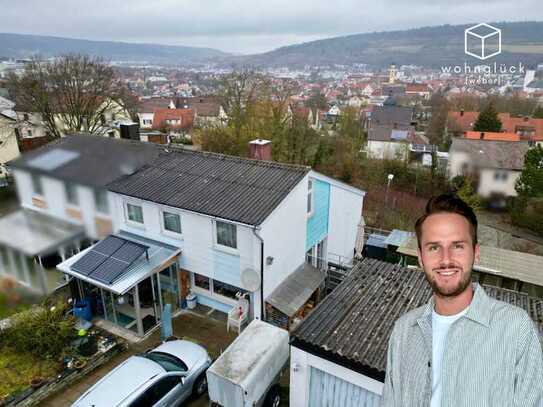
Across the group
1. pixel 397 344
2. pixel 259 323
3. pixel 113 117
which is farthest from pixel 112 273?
pixel 397 344

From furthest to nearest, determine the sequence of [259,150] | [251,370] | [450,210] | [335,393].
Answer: [259,150]
[251,370]
[335,393]
[450,210]

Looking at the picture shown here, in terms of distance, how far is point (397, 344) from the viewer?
1681mm

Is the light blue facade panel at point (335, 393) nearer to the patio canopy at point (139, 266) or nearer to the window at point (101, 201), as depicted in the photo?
the patio canopy at point (139, 266)

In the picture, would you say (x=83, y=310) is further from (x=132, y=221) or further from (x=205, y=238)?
(x=205, y=238)

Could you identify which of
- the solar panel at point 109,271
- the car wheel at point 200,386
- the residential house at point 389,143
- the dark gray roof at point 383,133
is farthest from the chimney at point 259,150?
the dark gray roof at point 383,133

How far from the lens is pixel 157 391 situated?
613 cm

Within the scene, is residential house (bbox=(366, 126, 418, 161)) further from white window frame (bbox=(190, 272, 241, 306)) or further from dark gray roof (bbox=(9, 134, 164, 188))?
dark gray roof (bbox=(9, 134, 164, 188))

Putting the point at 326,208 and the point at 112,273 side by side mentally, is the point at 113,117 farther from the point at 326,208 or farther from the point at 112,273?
the point at 326,208

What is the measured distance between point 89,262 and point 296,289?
16.2ft

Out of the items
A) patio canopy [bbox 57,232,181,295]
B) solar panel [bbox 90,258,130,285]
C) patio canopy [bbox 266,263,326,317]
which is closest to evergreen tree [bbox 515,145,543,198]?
patio canopy [bbox 266,263,326,317]

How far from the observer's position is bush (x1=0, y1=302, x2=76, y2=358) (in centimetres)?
702

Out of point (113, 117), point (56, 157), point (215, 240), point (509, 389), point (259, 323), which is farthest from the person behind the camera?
point (113, 117)

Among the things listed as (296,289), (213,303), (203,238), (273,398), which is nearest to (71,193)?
(273,398)

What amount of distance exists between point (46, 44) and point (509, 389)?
10.5 feet
